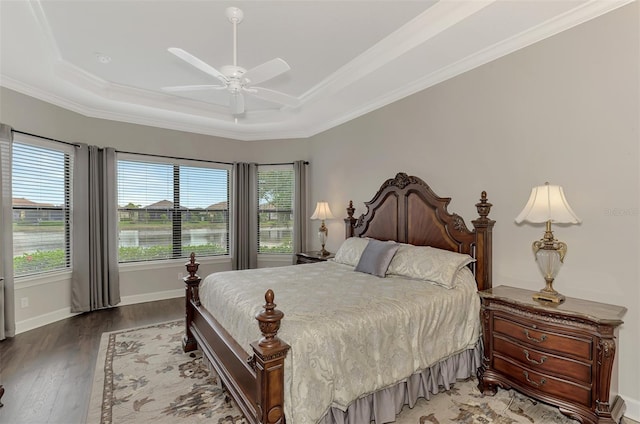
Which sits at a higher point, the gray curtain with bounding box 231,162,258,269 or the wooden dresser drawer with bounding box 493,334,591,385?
A: the gray curtain with bounding box 231,162,258,269

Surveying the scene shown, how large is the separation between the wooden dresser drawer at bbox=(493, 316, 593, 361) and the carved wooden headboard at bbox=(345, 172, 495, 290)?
1.80ft

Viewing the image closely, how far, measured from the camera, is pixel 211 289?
2895 millimetres

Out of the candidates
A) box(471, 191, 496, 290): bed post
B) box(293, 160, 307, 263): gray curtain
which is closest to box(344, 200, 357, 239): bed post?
box(293, 160, 307, 263): gray curtain

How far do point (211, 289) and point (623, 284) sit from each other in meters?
3.26

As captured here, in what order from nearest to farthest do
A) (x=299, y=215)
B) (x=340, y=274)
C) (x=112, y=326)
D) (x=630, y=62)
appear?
(x=630, y=62) → (x=340, y=274) → (x=112, y=326) → (x=299, y=215)

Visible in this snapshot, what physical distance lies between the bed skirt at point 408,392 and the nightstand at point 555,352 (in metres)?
0.17

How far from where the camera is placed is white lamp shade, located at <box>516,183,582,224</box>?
2.21m

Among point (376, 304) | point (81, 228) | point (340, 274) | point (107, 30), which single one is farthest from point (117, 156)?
point (376, 304)

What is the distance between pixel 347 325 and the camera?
6.32 feet

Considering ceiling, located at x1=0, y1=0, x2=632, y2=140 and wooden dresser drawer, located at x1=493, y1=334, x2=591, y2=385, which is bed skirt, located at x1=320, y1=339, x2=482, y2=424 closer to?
wooden dresser drawer, located at x1=493, y1=334, x2=591, y2=385

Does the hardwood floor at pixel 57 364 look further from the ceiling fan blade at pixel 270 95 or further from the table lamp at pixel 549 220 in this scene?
the table lamp at pixel 549 220

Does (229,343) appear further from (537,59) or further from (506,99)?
(537,59)

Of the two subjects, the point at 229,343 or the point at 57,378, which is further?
the point at 57,378

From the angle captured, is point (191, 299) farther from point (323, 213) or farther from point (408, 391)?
point (323, 213)
